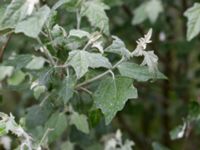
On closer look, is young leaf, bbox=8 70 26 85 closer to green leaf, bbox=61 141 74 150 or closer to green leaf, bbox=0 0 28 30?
green leaf, bbox=61 141 74 150

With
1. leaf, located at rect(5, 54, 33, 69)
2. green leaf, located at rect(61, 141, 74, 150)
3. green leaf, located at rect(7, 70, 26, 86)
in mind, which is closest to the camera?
leaf, located at rect(5, 54, 33, 69)

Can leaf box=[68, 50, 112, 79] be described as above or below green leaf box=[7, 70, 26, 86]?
above

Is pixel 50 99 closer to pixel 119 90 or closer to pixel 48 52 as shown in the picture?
pixel 48 52

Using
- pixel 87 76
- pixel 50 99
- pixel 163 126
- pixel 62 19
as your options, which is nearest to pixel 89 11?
pixel 87 76

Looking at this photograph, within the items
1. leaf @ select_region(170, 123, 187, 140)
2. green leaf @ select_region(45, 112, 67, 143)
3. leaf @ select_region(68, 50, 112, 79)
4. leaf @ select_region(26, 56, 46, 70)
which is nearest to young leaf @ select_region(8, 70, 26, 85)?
leaf @ select_region(26, 56, 46, 70)

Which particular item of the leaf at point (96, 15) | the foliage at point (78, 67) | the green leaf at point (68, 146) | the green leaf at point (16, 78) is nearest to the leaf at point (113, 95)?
the foliage at point (78, 67)

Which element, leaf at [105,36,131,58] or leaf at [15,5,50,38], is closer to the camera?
leaf at [15,5,50,38]

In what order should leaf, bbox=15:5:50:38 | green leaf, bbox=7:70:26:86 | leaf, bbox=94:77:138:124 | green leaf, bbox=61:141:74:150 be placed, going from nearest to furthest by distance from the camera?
leaf, bbox=15:5:50:38
leaf, bbox=94:77:138:124
green leaf, bbox=61:141:74:150
green leaf, bbox=7:70:26:86
